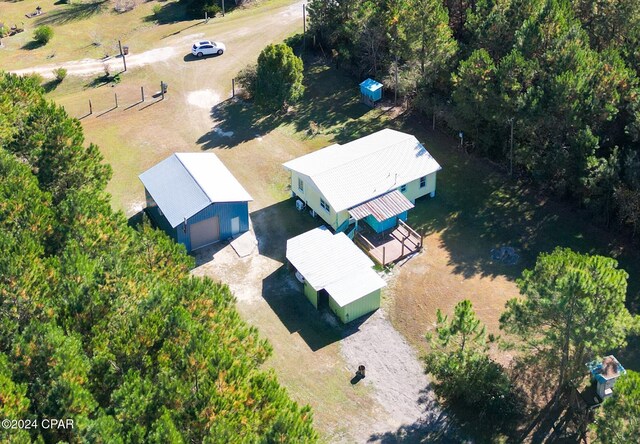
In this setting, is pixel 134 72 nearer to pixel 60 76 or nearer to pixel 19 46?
pixel 60 76

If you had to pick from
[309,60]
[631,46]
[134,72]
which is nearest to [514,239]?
[631,46]

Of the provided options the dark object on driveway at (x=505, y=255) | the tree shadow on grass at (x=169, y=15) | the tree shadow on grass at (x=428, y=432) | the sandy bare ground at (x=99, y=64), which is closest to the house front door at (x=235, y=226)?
the dark object on driveway at (x=505, y=255)

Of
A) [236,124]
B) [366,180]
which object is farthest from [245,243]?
[236,124]

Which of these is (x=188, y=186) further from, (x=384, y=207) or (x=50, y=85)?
(x=50, y=85)

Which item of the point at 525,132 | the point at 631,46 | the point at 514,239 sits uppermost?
the point at 631,46

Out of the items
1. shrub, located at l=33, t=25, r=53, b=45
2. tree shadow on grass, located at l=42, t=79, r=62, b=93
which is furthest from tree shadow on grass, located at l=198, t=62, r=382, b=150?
shrub, located at l=33, t=25, r=53, b=45

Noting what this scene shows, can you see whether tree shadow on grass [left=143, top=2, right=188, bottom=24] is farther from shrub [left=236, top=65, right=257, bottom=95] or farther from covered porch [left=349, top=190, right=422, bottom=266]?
covered porch [left=349, top=190, right=422, bottom=266]

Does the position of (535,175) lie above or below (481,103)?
below
